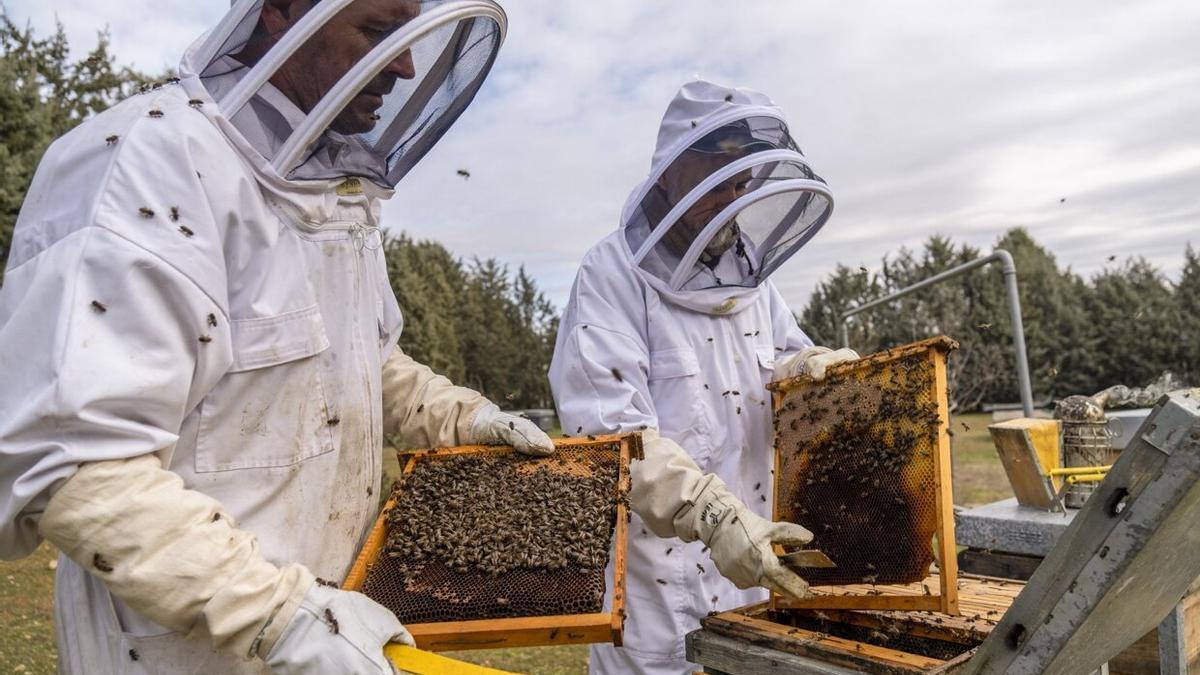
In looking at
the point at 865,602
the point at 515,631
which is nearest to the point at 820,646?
the point at 865,602

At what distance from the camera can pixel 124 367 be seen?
194cm

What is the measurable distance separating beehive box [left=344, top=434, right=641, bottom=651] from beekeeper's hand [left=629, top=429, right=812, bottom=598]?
0.23 meters

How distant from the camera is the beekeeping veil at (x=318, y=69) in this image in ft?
7.75

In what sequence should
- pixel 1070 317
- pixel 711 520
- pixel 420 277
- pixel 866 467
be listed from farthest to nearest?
pixel 1070 317 → pixel 420 277 → pixel 866 467 → pixel 711 520

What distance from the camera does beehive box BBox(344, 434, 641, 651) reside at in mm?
2350

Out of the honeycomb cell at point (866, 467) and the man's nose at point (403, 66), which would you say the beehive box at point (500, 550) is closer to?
the honeycomb cell at point (866, 467)

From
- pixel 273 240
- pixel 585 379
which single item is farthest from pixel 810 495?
pixel 273 240

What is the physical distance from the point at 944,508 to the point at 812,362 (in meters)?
1.01

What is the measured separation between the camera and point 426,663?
2.05 m

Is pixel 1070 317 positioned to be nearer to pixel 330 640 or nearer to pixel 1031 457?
pixel 1031 457

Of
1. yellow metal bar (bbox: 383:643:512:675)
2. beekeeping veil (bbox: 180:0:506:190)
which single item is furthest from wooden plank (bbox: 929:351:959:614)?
beekeeping veil (bbox: 180:0:506:190)

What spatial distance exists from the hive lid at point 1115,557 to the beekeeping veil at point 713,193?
2194 millimetres

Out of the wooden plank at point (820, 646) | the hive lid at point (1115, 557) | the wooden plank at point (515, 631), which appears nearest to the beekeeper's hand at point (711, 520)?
the wooden plank at point (820, 646)

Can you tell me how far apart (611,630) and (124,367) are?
4.85 feet
